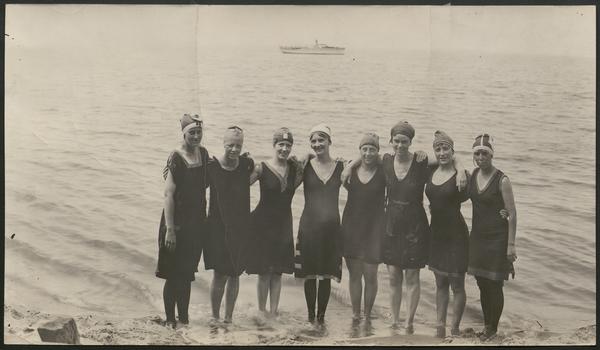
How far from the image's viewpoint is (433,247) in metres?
5.61

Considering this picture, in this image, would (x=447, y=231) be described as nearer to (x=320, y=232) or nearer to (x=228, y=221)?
(x=320, y=232)

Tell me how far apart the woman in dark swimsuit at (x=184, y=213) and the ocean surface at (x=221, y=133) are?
A: 16cm

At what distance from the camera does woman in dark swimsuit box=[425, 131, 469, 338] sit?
18.1 feet

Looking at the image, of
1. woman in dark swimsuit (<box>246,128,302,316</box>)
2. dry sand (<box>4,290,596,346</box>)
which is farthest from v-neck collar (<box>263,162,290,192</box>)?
dry sand (<box>4,290,596,346</box>)

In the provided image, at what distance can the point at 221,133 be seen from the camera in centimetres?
581

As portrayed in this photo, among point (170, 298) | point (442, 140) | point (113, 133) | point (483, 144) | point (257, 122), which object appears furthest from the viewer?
point (113, 133)

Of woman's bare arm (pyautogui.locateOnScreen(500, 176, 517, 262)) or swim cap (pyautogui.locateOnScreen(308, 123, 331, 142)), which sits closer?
woman's bare arm (pyautogui.locateOnScreen(500, 176, 517, 262))

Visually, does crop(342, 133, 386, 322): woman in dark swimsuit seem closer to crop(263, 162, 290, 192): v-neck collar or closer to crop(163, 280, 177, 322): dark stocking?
crop(263, 162, 290, 192): v-neck collar

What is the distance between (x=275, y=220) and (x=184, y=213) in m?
0.67

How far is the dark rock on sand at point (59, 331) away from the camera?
18.8ft

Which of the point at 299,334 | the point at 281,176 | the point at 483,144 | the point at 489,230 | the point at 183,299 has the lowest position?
the point at 299,334

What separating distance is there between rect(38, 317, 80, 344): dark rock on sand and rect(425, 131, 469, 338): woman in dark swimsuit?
8.95 ft

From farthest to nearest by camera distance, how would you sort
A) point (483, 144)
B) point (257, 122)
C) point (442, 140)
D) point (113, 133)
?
point (113, 133) → point (257, 122) → point (483, 144) → point (442, 140)

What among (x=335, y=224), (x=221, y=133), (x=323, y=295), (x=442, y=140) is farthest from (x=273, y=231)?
(x=442, y=140)
